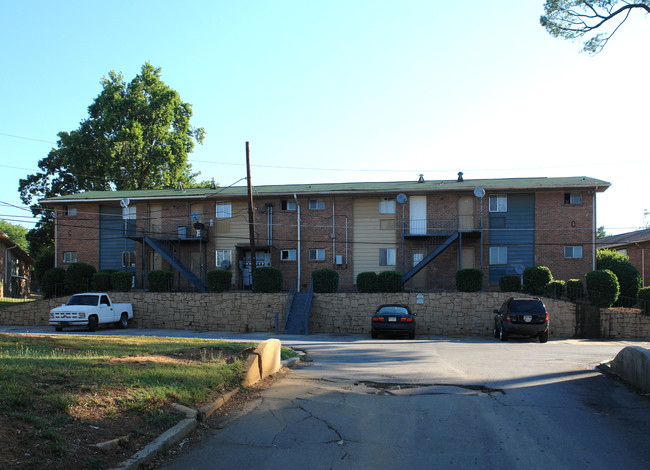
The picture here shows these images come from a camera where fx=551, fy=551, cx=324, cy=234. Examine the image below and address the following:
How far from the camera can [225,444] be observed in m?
6.25

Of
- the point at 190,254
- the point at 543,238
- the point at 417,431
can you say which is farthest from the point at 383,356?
the point at 190,254

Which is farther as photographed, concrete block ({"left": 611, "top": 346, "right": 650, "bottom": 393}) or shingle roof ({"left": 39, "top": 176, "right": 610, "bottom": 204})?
shingle roof ({"left": 39, "top": 176, "right": 610, "bottom": 204})

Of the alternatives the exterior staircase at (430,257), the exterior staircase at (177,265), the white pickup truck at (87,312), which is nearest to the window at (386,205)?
the exterior staircase at (430,257)

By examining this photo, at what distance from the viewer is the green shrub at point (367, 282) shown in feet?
99.6

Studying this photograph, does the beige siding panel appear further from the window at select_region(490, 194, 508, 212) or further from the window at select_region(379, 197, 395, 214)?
the window at select_region(490, 194, 508, 212)

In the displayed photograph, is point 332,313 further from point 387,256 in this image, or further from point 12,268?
point 12,268

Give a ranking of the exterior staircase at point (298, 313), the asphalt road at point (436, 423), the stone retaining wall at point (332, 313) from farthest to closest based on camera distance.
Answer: the exterior staircase at point (298, 313), the stone retaining wall at point (332, 313), the asphalt road at point (436, 423)

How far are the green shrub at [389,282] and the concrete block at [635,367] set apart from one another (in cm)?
1970

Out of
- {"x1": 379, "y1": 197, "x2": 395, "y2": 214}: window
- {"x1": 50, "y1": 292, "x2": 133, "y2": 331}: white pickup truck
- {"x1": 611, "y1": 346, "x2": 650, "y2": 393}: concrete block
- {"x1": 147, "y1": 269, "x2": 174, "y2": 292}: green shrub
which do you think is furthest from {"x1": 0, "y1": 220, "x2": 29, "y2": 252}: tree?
{"x1": 611, "y1": 346, "x2": 650, "y2": 393}: concrete block

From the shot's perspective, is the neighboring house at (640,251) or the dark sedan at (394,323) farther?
the neighboring house at (640,251)

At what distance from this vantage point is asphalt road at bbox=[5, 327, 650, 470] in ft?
18.9

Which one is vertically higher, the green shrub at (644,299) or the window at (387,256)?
the window at (387,256)

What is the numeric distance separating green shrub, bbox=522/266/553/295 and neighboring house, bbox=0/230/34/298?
1521 inches

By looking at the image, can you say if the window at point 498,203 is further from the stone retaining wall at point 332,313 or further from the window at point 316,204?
the window at point 316,204
